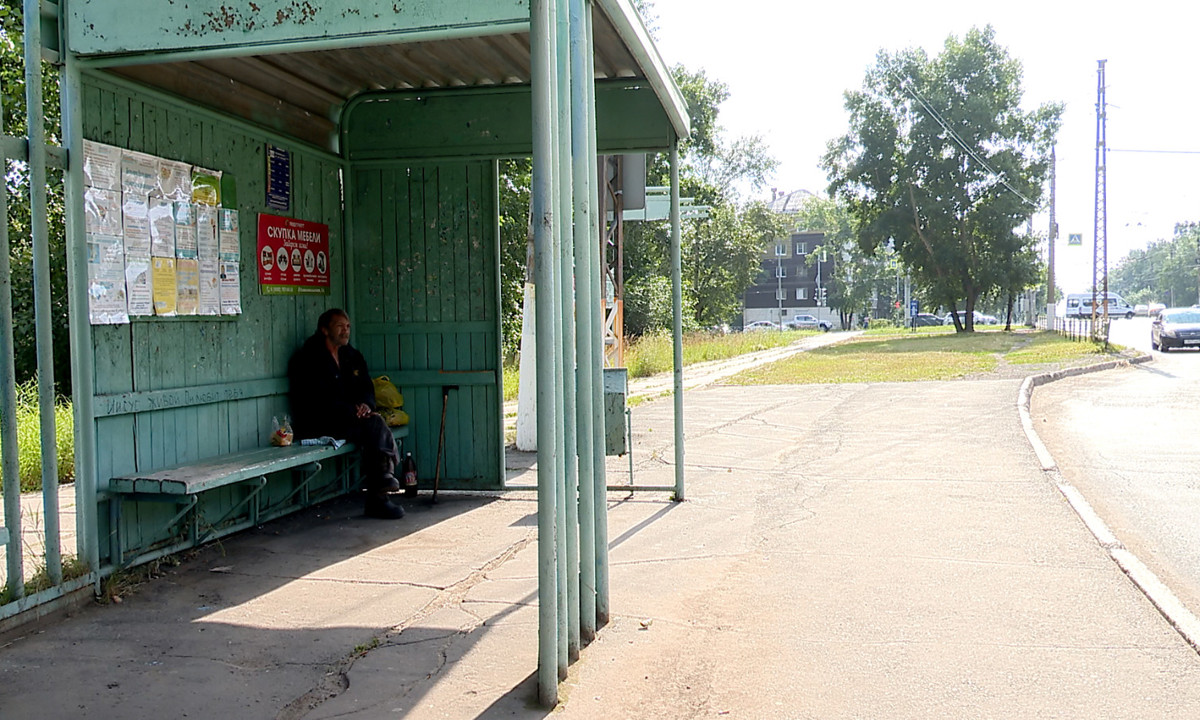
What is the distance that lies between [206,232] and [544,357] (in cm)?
351

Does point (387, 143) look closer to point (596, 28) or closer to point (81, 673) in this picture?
point (596, 28)

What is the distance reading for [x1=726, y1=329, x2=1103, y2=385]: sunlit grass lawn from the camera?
71.0 ft

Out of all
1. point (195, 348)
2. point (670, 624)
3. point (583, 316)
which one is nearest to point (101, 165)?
point (195, 348)

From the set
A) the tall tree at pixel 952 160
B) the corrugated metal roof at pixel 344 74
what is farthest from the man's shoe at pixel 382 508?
the tall tree at pixel 952 160

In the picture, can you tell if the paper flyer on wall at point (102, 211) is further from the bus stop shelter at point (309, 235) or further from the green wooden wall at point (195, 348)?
the green wooden wall at point (195, 348)

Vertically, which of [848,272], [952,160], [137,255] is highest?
[952,160]

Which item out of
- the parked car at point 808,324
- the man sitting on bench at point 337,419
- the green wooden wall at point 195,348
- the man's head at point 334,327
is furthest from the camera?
the parked car at point 808,324

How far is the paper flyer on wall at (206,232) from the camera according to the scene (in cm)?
638

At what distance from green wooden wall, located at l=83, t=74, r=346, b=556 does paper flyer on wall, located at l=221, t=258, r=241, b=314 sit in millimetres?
75

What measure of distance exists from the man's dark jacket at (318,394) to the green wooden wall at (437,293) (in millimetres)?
1012

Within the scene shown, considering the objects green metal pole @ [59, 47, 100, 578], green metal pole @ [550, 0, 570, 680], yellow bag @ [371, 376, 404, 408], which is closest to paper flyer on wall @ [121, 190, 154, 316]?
green metal pole @ [59, 47, 100, 578]

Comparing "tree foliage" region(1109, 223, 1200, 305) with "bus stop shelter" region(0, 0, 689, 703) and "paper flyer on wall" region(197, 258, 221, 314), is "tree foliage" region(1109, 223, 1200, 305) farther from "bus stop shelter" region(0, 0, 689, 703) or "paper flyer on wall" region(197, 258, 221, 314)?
"paper flyer on wall" region(197, 258, 221, 314)

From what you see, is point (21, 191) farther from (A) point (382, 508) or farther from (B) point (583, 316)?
(B) point (583, 316)

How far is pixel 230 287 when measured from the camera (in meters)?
6.71
